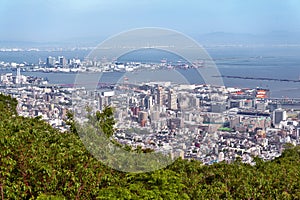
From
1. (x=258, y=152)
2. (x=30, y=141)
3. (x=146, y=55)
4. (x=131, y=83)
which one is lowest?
(x=258, y=152)

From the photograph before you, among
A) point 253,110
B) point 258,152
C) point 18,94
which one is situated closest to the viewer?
point 258,152

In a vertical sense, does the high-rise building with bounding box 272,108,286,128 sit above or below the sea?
below

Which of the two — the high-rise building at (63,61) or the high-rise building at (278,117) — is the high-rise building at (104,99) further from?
the high-rise building at (278,117)

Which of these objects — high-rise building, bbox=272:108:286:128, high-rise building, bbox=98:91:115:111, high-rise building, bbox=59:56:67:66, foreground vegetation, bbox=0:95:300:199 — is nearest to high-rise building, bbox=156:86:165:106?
high-rise building, bbox=98:91:115:111

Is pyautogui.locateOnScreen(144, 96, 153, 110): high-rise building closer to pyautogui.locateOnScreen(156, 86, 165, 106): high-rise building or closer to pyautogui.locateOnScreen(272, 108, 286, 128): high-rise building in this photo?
pyautogui.locateOnScreen(156, 86, 165, 106): high-rise building

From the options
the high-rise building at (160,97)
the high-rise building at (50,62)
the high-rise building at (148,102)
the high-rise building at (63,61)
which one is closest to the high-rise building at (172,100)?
the high-rise building at (160,97)

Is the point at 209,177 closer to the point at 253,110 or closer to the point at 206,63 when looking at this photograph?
the point at 206,63

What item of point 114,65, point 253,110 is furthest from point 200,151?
point 253,110
